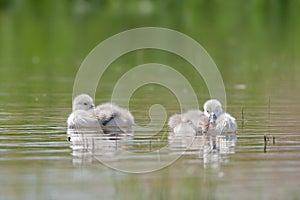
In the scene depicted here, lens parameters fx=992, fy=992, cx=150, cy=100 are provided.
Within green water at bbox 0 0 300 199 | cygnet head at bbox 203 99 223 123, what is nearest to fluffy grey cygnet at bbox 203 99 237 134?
cygnet head at bbox 203 99 223 123

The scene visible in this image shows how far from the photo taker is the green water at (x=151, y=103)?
8672mm

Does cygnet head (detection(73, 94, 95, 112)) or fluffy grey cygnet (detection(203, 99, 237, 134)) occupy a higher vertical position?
cygnet head (detection(73, 94, 95, 112))

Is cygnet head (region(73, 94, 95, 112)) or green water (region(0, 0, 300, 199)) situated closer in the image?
green water (region(0, 0, 300, 199))

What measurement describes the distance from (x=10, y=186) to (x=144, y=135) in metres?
3.62

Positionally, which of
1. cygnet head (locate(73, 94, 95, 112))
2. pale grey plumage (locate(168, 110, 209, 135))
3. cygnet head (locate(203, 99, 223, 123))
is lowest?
pale grey plumage (locate(168, 110, 209, 135))

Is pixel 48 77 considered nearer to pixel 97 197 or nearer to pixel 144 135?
pixel 144 135

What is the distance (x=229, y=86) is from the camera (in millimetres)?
17609

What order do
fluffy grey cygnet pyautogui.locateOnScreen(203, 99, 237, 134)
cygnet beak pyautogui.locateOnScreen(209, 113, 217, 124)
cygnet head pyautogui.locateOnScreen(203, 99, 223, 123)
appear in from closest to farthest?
fluffy grey cygnet pyautogui.locateOnScreen(203, 99, 237, 134) → cygnet beak pyautogui.locateOnScreen(209, 113, 217, 124) → cygnet head pyautogui.locateOnScreen(203, 99, 223, 123)

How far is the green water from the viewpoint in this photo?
8.67m

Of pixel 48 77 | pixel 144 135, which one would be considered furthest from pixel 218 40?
pixel 144 135

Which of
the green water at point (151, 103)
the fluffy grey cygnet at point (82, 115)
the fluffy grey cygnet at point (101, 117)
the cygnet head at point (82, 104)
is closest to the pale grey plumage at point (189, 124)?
the green water at point (151, 103)

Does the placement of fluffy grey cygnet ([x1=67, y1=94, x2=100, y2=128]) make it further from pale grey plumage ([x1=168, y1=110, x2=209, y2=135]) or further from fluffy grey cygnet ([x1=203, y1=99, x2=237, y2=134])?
fluffy grey cygnet ([x1=203, y1=99, x2=237, y2=134])

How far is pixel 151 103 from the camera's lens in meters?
15.0

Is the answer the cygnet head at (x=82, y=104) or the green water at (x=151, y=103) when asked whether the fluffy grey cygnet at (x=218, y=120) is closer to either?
the green water at (x=151, y=103)
